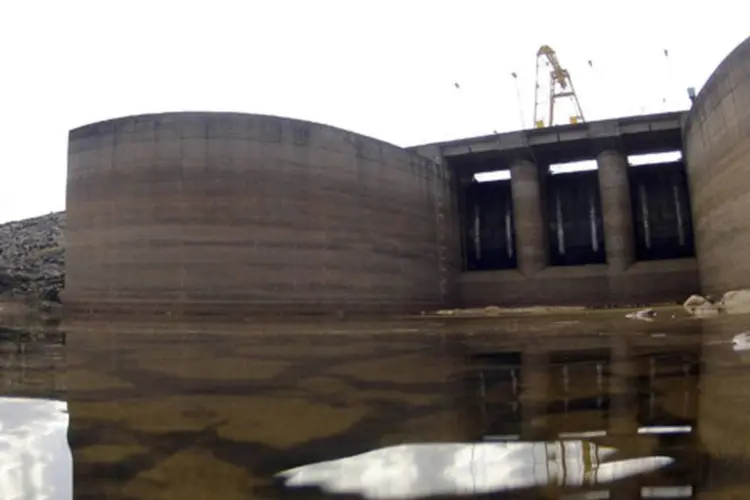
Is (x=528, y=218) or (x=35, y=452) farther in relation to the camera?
(x=528, y=218)

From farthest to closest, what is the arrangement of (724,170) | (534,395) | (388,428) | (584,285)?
(584,285)
(724,170)
(534,395)
(388,428)

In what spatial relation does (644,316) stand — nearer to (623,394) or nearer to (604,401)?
(623,394)

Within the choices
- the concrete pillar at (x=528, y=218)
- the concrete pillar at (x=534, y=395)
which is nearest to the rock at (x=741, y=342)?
→ the concrete pillar at (x=534, y=395)

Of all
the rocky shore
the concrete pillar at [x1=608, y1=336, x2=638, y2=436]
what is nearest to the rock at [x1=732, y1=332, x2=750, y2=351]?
the concrete pillar at [x1=608, y1=336, x2=638, y2=436]

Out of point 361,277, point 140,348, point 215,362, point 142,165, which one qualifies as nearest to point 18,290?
point 142,165

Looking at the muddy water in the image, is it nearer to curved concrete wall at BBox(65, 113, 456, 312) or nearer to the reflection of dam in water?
the reflection of dam in water

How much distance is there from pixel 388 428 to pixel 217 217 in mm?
17222

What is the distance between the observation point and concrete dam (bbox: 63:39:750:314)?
18438 mm

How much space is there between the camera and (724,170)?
17.4 metres

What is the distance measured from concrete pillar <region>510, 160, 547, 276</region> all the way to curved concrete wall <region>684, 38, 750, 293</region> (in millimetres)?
6818

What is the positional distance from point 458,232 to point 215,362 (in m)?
23.8

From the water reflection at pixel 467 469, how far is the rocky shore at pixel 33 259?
30.2 meters

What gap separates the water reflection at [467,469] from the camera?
6.48 feet

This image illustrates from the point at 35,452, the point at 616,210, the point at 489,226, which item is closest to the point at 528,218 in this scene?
the point at 616,210
